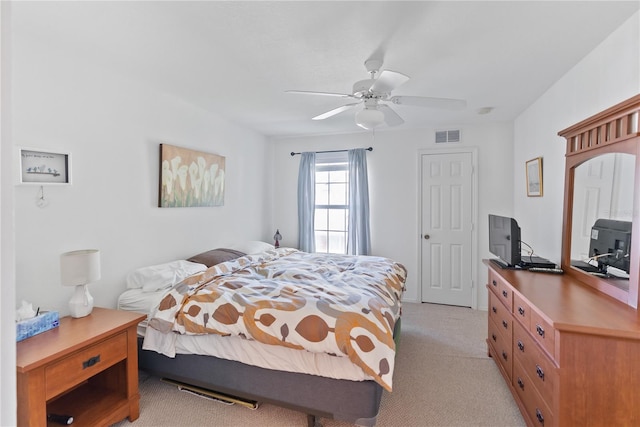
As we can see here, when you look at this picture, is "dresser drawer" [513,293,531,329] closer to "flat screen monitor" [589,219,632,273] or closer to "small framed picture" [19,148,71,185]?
"flat screen monitor" [589,219,632,273]

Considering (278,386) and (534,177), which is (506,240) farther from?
(278,386)

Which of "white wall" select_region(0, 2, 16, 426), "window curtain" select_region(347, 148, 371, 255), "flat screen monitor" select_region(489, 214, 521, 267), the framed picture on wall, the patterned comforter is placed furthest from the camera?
"window curtain" select_region(347, 148, 371, 255)

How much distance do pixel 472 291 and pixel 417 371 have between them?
2035 mm

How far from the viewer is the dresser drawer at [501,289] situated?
2195 mm

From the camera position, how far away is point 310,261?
340 centimetres

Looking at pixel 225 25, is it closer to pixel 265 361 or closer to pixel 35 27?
pixel 35 27

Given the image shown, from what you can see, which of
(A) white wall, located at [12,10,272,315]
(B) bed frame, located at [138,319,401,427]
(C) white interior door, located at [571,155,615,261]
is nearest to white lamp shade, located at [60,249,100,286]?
(A) white wall, located at [12,10,272,315]

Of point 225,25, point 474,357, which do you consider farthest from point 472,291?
point 225,25

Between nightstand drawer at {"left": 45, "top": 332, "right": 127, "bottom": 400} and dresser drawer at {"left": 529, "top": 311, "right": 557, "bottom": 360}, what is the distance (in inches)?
96.5

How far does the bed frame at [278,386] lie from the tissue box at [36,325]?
2.12ft

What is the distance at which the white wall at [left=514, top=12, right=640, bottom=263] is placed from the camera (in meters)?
1.87

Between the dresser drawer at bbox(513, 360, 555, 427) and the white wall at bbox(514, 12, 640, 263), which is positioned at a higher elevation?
the white wall at bbox(514, 12, 640, 263)

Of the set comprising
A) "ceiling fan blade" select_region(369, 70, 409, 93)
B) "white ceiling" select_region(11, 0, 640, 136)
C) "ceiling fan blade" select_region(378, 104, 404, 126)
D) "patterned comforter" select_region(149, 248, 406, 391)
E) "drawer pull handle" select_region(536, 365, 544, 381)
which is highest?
"white ceiling" select_region(11, 0, 640, 136)

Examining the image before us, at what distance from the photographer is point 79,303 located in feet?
6.66
